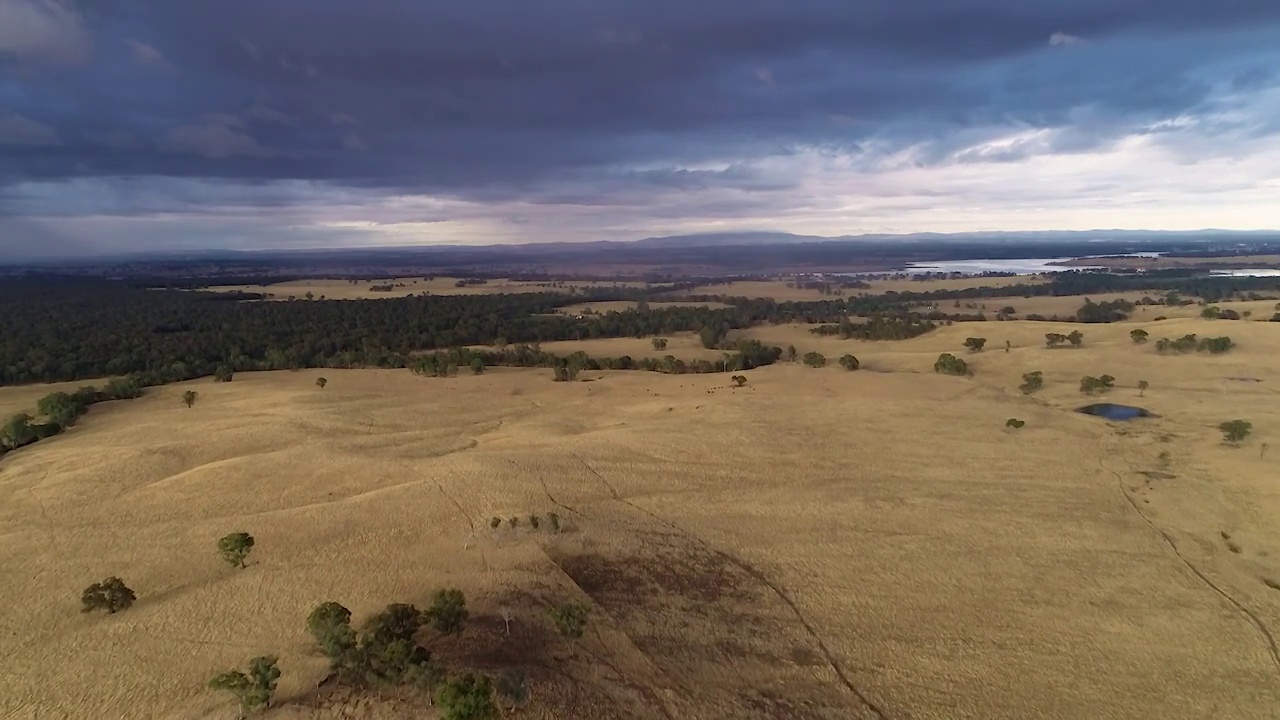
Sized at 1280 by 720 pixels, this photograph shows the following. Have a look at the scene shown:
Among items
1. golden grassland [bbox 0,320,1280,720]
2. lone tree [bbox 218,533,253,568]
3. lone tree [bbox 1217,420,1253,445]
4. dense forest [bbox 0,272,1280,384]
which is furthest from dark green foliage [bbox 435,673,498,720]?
dense forest [bbox 0,272,1280,384]

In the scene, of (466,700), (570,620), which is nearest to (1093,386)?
(570,620)

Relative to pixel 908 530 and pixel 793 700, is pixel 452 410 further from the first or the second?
pixel 793 700

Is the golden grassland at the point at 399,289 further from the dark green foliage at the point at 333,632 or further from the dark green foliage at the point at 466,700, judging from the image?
the dark green foliage at the point at 466,700

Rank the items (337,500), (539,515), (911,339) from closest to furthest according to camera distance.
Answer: (539,515) < (337,500) < (911,339)

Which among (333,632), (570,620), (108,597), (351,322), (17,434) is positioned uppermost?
(351,322)

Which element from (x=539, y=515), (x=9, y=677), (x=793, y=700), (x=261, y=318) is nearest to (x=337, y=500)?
(x=539, y=515)

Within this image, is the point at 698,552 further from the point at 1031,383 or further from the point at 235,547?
the point at 1031,383

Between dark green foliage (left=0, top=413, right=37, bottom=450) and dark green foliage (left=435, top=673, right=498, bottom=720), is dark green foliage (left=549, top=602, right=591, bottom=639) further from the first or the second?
dark green foliage (left=0, top=413, right=37, bottom=450)
